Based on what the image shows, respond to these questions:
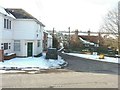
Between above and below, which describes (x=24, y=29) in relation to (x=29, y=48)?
above

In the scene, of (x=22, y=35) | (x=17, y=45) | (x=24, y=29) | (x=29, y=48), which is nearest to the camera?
(x=24, y=29)

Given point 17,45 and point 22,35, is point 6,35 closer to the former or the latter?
point 22,35

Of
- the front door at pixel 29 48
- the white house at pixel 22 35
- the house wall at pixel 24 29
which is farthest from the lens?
the front door at pixel 29 48

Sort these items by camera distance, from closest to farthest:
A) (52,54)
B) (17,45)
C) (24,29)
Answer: (52,54)
(24,29)
(17,45)

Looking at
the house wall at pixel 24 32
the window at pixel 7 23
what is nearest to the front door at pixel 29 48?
the house wall at pixel 24 32

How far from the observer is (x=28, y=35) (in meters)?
35.2

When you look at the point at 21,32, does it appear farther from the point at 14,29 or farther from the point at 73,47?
the point at 73,47

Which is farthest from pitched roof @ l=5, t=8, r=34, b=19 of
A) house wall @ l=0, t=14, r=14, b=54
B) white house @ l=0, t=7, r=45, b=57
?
house wall @ l=0, t=14, r=14, b=54

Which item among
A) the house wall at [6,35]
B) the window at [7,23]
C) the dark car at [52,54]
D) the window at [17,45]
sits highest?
the window at [7,23]

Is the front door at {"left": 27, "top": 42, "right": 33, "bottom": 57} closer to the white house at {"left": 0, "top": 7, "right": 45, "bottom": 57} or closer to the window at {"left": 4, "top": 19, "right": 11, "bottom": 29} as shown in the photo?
the white house at {"left": 0, "top": 7, "right": 45, "bottom": 57}

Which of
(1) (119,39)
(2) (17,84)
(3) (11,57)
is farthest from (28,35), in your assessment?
(2) (17,84)

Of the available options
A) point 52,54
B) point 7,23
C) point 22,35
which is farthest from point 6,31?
point 52,54

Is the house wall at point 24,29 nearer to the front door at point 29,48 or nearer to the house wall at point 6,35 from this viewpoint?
the house wall at point 6,35

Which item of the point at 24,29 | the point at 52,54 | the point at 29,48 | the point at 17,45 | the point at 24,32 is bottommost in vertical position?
the point at 52,54
